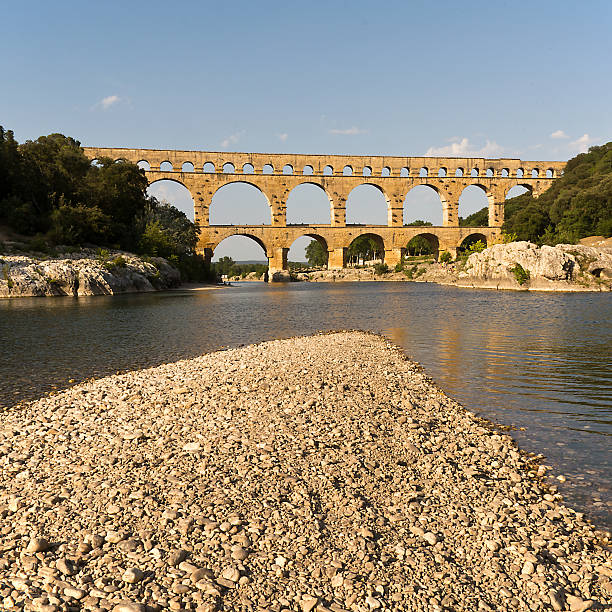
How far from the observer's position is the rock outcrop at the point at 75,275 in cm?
3412

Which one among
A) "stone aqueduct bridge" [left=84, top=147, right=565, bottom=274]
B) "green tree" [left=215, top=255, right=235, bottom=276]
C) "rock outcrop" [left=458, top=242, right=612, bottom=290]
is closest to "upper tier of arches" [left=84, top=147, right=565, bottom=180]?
"stone aqueduct bridge" [left=84, top=147, right=565, bottom=274]

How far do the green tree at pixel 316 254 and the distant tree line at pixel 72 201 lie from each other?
74.7 metres

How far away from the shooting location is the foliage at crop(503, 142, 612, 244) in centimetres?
5322

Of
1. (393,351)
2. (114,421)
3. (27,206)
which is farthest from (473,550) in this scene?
(27,206)

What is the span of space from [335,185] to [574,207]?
100 ft

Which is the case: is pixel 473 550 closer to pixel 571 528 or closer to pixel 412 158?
pixel 571 528

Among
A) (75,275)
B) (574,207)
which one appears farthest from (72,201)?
(574,207)

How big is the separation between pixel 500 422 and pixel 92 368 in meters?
8.33

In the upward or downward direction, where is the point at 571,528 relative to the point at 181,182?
downward

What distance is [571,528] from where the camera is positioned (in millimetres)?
4070

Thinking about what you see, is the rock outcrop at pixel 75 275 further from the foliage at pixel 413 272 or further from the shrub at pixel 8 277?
the foliage at pixel 413 272

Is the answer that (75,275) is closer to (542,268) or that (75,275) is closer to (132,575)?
(542,268)

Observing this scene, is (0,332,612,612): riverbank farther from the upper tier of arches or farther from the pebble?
the upper tier of arches

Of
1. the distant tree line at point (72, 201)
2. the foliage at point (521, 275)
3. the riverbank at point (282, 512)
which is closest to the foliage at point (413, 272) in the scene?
the foliage at point (521, 275)
